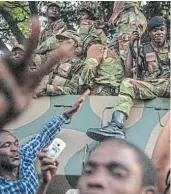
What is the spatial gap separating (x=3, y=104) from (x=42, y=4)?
9872 mm

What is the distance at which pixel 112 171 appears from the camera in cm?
186

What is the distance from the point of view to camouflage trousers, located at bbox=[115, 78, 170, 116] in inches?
243

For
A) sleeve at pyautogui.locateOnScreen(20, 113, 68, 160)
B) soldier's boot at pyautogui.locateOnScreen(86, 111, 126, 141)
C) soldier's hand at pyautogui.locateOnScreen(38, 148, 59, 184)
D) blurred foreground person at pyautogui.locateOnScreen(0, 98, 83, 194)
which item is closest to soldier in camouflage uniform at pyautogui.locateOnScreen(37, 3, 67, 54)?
soldier's boot at pyautogui.locateOnScreen(86, 111, 126, 141)

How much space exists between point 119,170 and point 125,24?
5271 mm

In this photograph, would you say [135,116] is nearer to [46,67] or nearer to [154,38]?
[154,38]

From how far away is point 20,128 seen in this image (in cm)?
636

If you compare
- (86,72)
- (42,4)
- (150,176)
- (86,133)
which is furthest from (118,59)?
(42,4)

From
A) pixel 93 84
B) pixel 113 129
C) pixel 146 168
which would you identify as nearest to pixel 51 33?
pixel 93 84

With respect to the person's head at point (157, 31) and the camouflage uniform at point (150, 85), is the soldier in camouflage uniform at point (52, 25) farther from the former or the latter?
the camouflage uniform at point (150, 85)

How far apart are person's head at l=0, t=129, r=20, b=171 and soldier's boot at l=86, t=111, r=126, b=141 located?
131 cm

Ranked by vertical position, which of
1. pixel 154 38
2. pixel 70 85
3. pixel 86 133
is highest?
pixel 154 38

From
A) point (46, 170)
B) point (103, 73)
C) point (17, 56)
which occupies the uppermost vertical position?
point (17, 56)

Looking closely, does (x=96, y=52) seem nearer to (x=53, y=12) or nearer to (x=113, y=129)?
(x=113, y=129)

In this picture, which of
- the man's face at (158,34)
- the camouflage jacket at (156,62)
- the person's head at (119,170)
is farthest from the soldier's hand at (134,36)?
the person's head at (119,170)
